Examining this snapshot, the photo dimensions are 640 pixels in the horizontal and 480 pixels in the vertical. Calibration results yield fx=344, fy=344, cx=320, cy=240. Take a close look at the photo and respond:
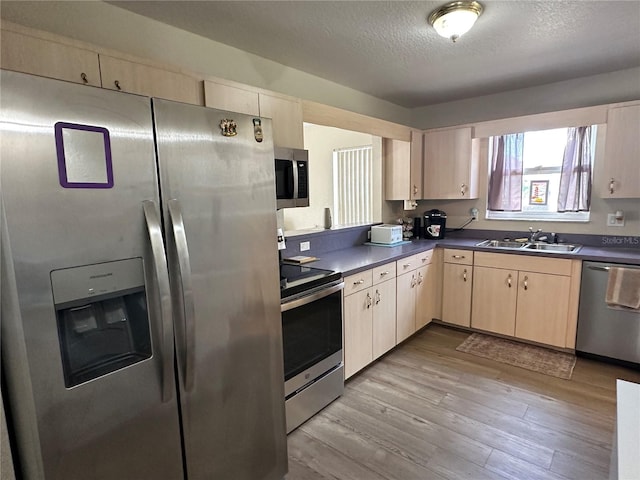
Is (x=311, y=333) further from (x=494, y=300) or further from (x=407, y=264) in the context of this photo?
(x=494, y=300)

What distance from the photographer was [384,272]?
280 centimetres

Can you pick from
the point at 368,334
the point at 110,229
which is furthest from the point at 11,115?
the point at 368,334

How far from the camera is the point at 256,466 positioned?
1.59m

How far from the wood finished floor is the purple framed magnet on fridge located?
1694 millimetres

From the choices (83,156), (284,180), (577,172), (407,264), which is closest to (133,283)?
(83,156)

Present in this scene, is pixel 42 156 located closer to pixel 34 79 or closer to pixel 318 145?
pixel 34 79

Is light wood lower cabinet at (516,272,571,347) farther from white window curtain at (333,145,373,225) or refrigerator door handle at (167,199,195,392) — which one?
refrigerator door handle at (167,199,195,392)

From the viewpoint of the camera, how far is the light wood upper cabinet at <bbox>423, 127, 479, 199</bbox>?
3.63 metres

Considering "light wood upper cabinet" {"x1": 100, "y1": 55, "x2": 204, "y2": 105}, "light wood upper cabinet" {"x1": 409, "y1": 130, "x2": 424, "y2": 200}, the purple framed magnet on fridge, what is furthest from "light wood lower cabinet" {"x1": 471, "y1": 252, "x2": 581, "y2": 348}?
the purple framed magnet on fridge

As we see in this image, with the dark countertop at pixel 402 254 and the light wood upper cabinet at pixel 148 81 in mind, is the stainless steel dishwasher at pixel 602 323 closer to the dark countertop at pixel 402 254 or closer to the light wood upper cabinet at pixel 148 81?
the dark countertop at pixel 402 254

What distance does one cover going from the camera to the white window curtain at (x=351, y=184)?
4.63 m

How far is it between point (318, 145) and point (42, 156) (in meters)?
4.42

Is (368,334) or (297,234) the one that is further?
(297,234)

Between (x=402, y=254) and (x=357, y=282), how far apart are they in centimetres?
70
